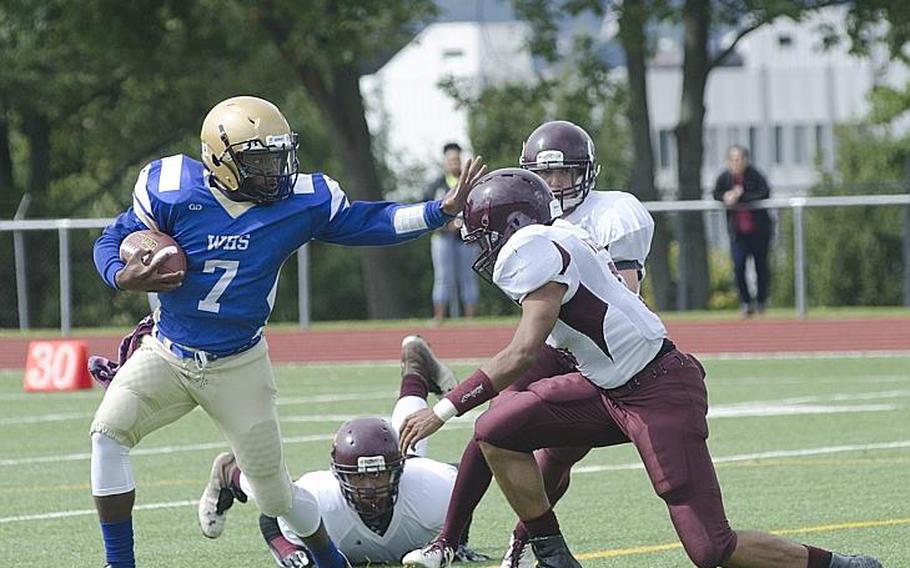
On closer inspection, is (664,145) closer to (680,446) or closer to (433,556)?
(433,556)

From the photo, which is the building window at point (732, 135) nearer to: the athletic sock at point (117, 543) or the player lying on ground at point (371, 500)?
the player lying on ground at point (371, 500)

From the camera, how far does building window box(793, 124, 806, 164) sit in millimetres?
63312

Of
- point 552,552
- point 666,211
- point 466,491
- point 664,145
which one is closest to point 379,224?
point 466,491

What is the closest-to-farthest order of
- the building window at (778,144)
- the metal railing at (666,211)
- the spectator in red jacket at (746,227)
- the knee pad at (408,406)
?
the knee pad at (408,406)
the spectator in red jacket at (746,227)
the metal railing at (666,211)
the building window at (778,144)

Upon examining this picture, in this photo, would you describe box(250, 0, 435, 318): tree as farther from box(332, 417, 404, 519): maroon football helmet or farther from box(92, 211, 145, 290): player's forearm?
box(92, 211, 145, 290): player's forearm

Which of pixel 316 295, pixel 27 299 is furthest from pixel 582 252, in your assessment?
pixel 316 295

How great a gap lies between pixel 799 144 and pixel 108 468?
58437mm

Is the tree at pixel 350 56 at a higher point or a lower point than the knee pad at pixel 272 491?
higher

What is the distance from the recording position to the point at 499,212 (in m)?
6.20

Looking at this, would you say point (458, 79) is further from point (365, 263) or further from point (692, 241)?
point (692, 241)

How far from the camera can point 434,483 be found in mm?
7504

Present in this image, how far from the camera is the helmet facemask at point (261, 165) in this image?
666 centimetres

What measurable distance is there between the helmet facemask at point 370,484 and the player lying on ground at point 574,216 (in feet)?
1.45

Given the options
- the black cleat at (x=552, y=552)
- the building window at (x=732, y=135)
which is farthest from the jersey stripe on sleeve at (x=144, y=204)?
the building window at (x=732, y=135)
